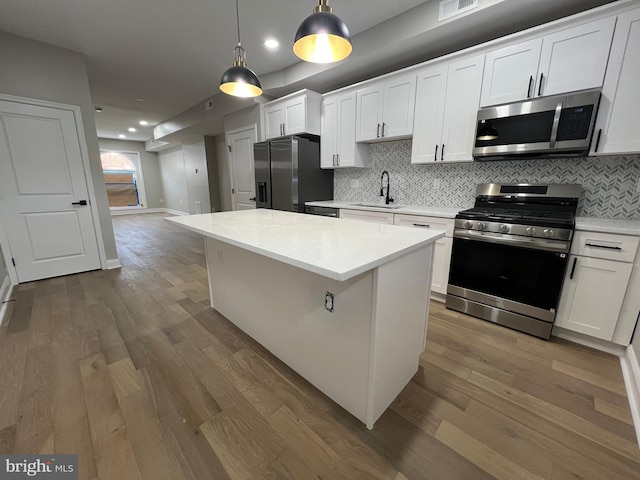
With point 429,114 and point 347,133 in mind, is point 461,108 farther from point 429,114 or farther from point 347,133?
point 347,133

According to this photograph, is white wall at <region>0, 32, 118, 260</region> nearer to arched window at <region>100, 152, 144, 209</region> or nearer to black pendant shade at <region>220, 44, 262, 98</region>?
black pendant shade at <region>220, 44, 262, 98</region>

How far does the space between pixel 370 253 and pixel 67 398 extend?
1898mm

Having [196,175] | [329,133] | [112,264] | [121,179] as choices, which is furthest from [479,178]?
[121,179]

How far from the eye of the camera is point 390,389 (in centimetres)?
139

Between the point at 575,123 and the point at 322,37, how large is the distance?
75.8 inches

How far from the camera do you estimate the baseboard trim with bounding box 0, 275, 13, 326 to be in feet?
7.86

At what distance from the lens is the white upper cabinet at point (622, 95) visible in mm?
1687

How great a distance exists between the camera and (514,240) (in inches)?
80.3

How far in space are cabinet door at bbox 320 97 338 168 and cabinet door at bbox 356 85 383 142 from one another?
38 cm

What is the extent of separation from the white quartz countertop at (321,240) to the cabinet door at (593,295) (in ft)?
4.21

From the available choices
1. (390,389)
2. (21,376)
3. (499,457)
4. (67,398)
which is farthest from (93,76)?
(499,457)

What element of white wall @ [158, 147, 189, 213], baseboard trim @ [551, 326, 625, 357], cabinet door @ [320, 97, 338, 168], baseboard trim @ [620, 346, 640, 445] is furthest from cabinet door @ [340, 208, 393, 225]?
white wall @ [158, 147, 189, 213]

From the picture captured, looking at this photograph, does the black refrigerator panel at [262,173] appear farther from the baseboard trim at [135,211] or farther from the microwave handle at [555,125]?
the baseboard trim at [135,211]

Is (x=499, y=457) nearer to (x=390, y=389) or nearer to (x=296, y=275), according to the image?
(x=390, y=389)
